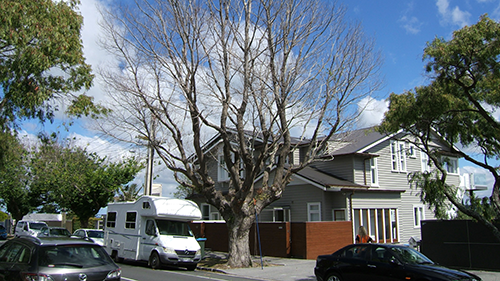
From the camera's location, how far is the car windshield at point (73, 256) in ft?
24.4

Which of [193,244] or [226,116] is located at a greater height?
[226,116]

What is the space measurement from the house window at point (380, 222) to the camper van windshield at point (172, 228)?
10.2 m

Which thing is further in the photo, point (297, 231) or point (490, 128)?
point (297, 231)

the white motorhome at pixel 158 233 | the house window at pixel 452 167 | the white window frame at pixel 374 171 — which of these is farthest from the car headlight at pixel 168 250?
the house window at pixel 452 167

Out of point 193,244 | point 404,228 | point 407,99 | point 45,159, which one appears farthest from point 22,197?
point 407,99

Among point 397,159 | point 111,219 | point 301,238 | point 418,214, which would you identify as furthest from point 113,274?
point 418,214

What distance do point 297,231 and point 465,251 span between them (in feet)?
24.5

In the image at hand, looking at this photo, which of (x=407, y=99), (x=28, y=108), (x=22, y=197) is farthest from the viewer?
(x=22, y=197)

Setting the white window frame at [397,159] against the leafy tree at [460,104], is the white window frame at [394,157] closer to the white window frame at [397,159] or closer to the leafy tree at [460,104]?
the white window frame at [397,159]

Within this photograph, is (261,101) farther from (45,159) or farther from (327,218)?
(45,159)

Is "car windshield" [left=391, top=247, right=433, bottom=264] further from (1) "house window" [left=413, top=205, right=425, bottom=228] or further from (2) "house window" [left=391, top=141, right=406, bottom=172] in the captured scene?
(1) "house window" [left=413, top=205, right=425, bottom=228]

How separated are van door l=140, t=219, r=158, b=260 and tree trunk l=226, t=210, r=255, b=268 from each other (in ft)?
10.4

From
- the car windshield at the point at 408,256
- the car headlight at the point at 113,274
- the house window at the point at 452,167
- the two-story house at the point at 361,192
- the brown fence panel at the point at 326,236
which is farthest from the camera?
the house window at the point at 452,167

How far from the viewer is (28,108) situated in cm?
1467
